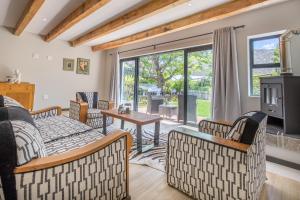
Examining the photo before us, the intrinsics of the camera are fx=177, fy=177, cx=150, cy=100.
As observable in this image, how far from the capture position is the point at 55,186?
1009mm

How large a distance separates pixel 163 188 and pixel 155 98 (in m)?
3.35

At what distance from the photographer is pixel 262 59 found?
305cm

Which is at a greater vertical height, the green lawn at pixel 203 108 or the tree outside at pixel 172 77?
the tree outside at pixel 172 77

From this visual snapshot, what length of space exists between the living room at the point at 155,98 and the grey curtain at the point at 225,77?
2 centimetres

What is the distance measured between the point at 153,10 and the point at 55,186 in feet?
8.82

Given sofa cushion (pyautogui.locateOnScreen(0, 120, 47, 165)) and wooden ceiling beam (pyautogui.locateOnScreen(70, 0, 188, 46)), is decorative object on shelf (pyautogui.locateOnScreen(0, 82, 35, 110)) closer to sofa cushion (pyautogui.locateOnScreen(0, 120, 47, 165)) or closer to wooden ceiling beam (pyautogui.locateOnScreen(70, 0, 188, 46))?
wooden ceiling beam (pyautogui.locateOnScreen(70, 0, 188, 46))

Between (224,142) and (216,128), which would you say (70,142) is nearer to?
(224,142)

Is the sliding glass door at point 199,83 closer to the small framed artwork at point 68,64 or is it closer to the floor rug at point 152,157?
the floor rug at point 152,157

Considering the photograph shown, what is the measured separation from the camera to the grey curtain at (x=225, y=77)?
10.1 feet

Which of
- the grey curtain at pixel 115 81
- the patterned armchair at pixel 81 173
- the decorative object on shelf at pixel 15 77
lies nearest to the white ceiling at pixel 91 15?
the decorative object on shelf at pixel 15 77

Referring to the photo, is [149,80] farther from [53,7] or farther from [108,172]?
[108,172]

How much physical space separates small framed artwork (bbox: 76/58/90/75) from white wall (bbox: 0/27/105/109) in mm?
116

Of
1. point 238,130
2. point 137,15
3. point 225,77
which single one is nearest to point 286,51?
point 225,77

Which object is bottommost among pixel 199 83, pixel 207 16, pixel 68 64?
pixel 199 83
